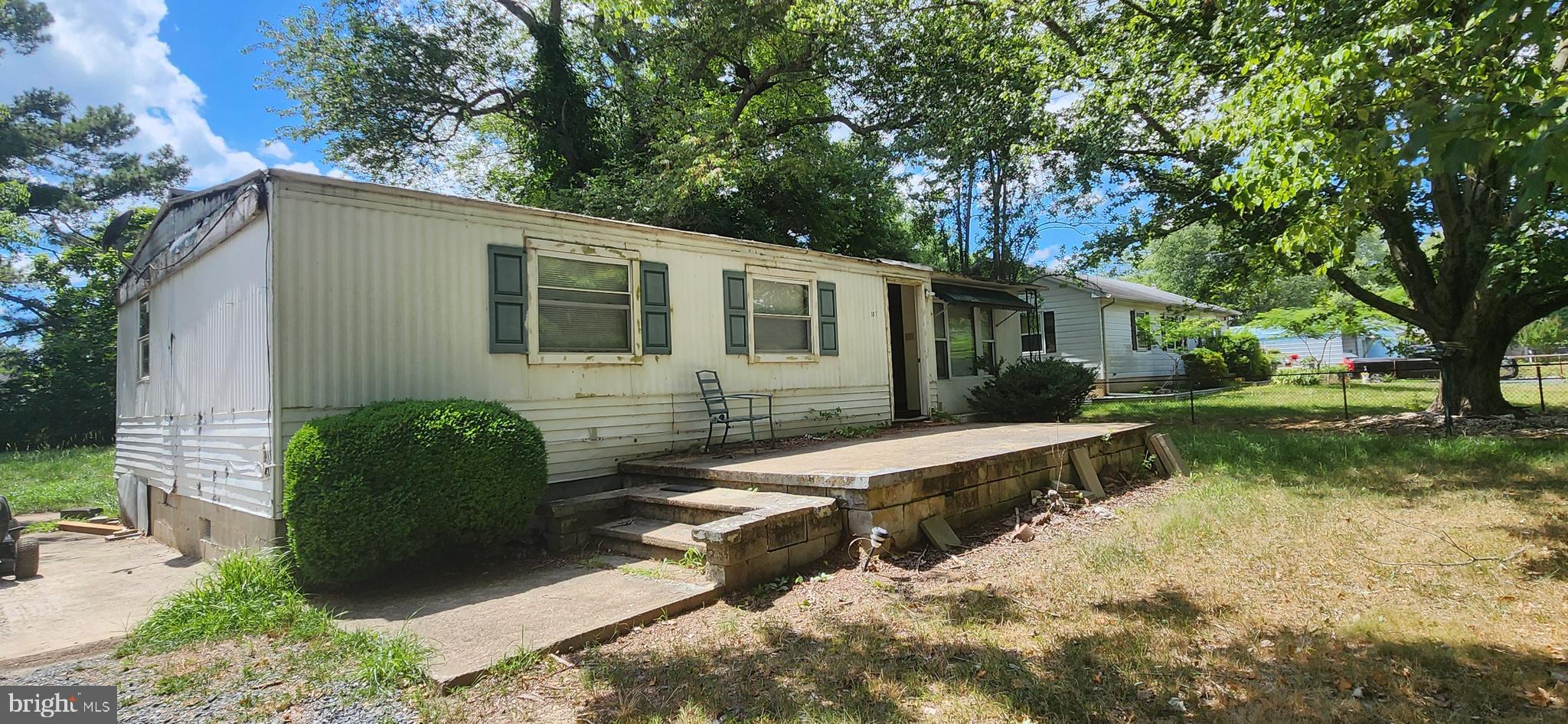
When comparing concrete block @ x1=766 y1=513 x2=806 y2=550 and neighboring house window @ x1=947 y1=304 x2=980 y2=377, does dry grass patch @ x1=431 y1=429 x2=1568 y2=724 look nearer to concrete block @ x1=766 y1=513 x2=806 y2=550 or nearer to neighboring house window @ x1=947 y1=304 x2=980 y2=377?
concrete block @ x1=766 y1=513 x2=806 y2=550

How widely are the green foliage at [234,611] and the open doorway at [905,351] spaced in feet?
25.3

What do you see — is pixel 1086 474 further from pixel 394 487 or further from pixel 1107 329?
pixel 1107 329

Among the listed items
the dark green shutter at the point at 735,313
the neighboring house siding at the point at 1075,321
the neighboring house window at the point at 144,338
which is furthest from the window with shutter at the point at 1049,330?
the neighboring house window at the point at 144,338

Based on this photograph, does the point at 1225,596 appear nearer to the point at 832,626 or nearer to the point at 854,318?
the point at 832,626

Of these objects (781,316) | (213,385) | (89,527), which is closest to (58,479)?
(89,527)

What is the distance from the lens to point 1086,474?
6.72m

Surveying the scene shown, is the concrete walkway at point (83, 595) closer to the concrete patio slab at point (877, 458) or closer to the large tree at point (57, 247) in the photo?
the concrete patio slab at point (877, 458)

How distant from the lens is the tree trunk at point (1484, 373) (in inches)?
397

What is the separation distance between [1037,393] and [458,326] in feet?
27.3

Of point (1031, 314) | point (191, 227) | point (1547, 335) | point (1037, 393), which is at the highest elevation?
point (191, 227)

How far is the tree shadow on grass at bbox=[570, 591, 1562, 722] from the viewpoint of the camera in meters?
2.54

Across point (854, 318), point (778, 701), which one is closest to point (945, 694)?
point (778, 701)

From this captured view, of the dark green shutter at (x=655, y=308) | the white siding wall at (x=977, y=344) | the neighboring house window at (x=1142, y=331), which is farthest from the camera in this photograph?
the neighboring house window at (x=1142, y=331)

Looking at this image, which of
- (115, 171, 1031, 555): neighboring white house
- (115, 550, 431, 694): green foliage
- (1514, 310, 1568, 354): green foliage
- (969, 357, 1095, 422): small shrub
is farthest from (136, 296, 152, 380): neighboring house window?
(1514, 310, 1568, 354): green foliage
